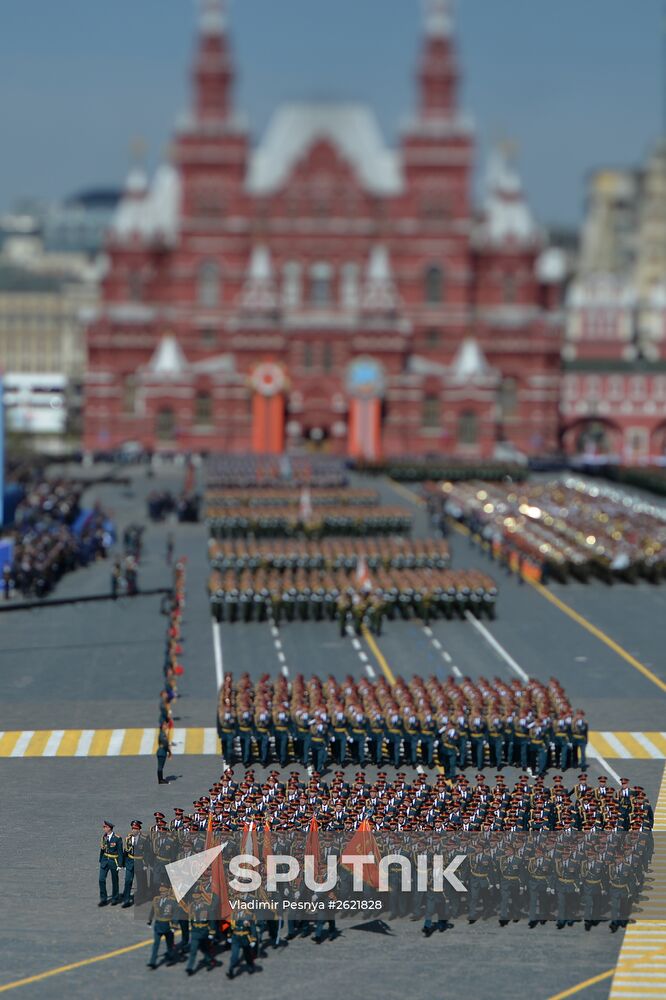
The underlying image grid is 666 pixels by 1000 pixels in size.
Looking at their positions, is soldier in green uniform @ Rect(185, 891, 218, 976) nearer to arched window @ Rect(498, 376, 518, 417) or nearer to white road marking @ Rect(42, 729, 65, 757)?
white road marking @ Rect(42, 729, 65, 757)

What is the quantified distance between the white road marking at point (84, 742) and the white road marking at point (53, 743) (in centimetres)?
45

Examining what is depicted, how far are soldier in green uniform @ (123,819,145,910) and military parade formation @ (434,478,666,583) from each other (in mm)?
37996

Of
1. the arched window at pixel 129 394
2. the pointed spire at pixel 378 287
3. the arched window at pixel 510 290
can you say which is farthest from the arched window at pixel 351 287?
the arched window at pixel 129 394

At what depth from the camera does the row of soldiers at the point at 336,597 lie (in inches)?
2179

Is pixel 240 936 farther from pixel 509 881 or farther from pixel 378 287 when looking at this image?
pixel 378 287

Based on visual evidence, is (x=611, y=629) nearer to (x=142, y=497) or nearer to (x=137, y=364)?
(x=142, y=497)

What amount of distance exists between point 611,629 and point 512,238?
78.2 metres

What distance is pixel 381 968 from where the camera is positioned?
26.0 meters

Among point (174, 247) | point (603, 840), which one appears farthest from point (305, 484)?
point (603, 840)

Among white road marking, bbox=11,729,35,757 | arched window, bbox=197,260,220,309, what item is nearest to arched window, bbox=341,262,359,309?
arched window, bbox=197,260,220,309

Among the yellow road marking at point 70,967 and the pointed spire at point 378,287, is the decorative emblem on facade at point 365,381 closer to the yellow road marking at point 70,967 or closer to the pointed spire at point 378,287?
the pointed spire at point 378,287

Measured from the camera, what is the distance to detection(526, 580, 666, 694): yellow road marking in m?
47.8

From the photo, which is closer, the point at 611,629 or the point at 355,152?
the point at 611,629

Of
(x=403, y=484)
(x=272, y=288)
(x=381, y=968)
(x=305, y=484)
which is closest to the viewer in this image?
(x=381, y=968)
